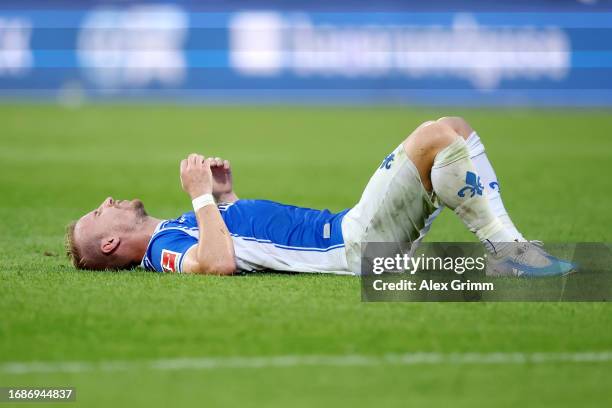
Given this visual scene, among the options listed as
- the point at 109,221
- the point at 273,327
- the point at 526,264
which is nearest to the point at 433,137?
the point at 526,264

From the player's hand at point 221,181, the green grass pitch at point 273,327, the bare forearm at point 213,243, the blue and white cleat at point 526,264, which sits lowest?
the green grass pitch at point 273,327

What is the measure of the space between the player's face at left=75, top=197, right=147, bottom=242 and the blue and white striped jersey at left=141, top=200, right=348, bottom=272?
17 centimetres

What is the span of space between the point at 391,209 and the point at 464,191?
426mm

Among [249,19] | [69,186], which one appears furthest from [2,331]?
[249,19]

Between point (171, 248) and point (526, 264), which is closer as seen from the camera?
point (526, 264)

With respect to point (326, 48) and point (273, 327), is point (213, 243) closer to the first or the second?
point (273, 327)

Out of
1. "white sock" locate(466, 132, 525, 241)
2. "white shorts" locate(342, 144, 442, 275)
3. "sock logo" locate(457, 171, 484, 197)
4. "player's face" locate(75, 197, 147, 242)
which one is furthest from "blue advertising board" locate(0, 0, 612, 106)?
"sock logo" locate(457, 171, 484, 197)

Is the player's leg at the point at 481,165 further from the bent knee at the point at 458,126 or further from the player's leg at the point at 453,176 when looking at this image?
the player's leg at the point at 453,176

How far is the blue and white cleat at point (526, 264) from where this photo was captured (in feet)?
20.8

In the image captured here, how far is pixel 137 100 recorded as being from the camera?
26.5 metres

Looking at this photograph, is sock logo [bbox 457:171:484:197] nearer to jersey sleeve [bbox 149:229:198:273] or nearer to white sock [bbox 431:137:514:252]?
white sock [bbox 431:137:514:252]

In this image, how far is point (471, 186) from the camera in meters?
6.16

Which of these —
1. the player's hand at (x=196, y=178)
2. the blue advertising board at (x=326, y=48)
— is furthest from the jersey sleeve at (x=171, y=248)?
the blue advertising board at (x=326, y=48)

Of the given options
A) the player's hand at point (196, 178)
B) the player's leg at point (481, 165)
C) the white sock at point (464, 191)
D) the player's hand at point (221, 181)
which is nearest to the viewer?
the white sock at point (464, 191)
